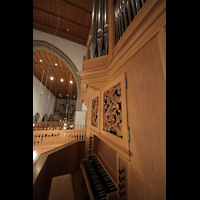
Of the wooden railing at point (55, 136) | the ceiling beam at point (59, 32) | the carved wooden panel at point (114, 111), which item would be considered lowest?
the wooden railing at point (55, 136)

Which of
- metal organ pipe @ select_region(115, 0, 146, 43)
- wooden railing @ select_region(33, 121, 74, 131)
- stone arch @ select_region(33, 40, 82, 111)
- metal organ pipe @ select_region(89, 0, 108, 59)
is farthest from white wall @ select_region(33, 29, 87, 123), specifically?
metal organ pipe @ select_region(115, 0, 146, 43)

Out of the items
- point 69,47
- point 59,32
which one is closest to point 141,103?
point 69,47

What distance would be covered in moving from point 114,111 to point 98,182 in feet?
4.67

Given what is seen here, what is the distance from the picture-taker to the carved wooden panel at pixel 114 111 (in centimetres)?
114

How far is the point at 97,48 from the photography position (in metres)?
1.77

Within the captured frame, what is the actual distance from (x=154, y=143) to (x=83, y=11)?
6.82 metres

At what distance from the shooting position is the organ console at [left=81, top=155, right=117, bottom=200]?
1296 millimetres

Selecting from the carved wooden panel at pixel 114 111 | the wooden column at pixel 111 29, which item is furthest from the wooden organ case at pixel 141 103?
the wooden column at pixel 111 29

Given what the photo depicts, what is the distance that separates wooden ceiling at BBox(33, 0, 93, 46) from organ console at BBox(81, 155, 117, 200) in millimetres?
7024

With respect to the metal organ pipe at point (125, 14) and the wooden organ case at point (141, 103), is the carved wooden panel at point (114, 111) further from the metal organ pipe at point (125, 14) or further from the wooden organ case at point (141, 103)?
the metal organ pipe at point (125, 14)

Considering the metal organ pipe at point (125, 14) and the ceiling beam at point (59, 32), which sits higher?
the ceiling beam at point (59, 32)

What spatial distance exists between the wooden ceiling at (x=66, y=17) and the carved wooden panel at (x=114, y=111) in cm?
585

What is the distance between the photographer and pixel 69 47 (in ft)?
20.7
